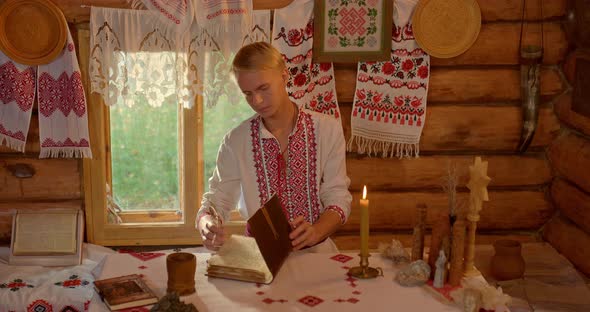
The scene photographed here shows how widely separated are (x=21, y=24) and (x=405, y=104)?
6.64ft

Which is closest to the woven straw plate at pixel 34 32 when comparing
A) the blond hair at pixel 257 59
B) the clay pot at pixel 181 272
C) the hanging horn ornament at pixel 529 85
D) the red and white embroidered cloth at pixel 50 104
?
the red and white embroidered cloth at pixel 50 104

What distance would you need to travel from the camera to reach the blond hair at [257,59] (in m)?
2.76

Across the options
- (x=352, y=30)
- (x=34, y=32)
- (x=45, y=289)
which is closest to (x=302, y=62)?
(x=352, y=30)

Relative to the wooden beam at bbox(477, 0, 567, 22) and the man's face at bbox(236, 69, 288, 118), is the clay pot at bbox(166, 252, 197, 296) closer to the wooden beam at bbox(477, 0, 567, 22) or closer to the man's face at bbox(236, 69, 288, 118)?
the man's face at bbox(236, 69, 288, 118)

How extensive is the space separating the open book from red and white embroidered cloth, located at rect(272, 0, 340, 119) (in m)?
1.38

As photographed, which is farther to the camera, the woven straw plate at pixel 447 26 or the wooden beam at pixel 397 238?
the wooden beam at pixel 397 238

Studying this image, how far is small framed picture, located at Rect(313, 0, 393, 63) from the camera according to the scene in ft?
12.2

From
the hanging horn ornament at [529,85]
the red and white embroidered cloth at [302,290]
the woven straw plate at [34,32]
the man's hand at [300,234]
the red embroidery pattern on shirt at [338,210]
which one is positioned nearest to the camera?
the red and white embroidered cloth at [302,290]

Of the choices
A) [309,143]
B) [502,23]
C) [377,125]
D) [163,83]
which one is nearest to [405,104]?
[377,125]

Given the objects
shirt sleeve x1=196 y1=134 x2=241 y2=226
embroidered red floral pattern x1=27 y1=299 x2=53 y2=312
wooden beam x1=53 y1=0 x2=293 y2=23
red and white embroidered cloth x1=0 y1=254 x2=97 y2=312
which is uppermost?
wooden beam x1=53 y1=0 x2=293 y2=23

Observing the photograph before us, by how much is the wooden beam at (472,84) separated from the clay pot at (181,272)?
1.90 meters

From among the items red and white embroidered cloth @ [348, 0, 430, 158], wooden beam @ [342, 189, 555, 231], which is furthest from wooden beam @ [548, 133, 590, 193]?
red and white embroidered cloth @ [348, 0, 430, 158]

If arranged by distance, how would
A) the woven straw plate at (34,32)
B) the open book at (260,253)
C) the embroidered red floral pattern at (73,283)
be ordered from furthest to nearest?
the woven straw plate at (34,32) → the embroidered red floral pattern at (73,283) → the open book at (260,253)

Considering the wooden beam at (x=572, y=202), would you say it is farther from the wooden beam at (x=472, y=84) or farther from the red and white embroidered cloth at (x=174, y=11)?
the red and white embroidered cloth at (x=174, y=11)
